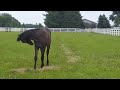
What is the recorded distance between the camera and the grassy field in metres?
6.80

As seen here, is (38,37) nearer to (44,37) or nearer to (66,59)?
(44,37)

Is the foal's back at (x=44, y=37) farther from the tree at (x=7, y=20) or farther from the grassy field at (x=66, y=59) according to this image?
the tree at (x=7, y=20)

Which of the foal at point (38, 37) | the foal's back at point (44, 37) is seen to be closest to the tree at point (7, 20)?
the foal at point (38, 37)

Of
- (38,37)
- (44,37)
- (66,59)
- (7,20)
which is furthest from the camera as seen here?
(66,59)

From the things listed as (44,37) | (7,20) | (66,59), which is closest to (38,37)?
(44,37)

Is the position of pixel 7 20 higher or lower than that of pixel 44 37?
higher

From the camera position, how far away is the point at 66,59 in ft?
33.4

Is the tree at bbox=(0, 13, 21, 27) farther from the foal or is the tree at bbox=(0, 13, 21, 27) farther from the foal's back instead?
the foal's back

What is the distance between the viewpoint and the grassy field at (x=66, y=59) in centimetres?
680

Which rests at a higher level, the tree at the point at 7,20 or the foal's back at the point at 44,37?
the tree at the point at 7,20
